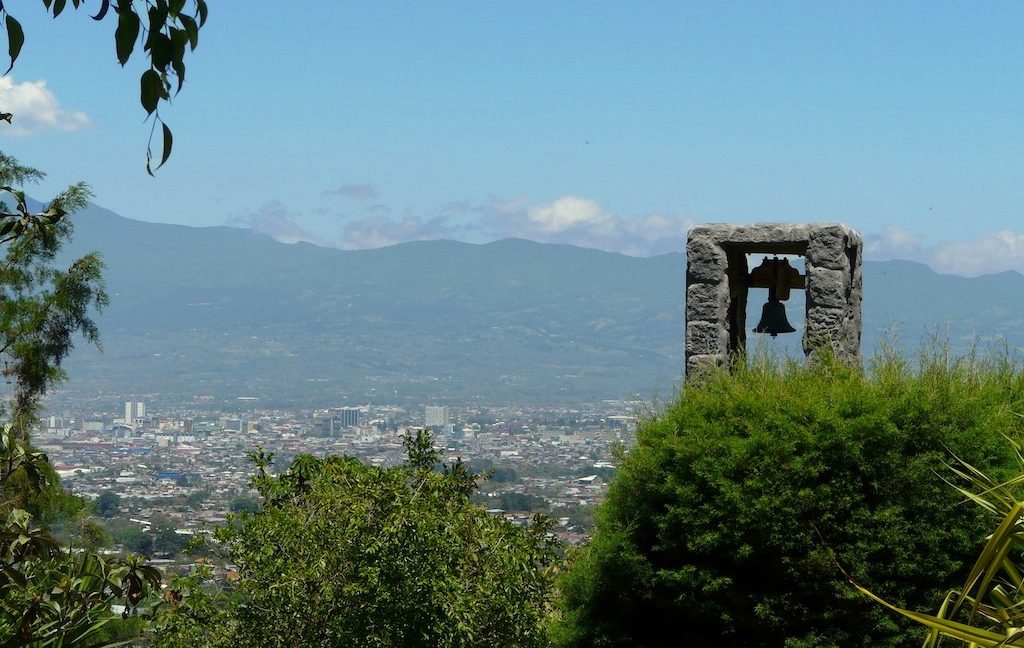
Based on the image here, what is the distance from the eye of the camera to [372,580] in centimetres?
856

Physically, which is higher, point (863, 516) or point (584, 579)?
point (863, 516)

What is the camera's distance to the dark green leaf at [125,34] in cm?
287

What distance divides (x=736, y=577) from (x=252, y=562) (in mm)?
3602

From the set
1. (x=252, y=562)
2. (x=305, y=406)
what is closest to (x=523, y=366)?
(x=305, y=406)

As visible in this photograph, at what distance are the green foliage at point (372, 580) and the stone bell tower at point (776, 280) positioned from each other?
6.94 feet

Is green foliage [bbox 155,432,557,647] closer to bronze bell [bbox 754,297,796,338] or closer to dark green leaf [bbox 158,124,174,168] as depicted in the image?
bronze bell [bbox 754,297,796,338]

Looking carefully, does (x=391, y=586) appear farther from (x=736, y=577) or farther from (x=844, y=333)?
(x=844, y=333)

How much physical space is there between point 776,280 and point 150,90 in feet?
22.5

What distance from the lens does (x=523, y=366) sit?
486ft

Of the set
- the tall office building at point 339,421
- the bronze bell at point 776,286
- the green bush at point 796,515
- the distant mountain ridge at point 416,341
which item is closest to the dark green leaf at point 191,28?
Result: the green bush at point 796,515

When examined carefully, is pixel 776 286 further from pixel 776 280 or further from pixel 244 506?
pixel 244 506

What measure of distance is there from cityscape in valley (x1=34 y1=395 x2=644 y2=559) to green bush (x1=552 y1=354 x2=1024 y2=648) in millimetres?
607

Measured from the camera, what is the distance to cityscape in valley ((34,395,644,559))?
56.5 feet

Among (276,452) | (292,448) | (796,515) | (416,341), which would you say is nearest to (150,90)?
(796,515)
